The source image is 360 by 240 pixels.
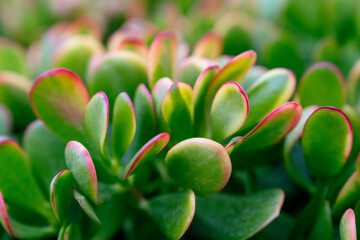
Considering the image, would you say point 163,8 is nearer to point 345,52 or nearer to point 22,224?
point 345,52

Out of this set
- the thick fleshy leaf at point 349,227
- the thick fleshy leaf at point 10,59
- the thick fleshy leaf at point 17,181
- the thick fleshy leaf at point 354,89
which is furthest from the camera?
the thick fleshy leaf at point 10,59

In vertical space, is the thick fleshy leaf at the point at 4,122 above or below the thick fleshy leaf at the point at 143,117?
below

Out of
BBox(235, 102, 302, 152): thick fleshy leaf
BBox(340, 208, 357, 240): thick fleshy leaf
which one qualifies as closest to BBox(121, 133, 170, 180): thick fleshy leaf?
BBox(235, 102, 302, 152): thick fleshy leaf

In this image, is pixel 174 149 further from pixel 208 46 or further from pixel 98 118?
pixel 208 46

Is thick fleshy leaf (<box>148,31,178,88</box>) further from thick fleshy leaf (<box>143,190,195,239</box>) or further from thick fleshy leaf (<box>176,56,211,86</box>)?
thick fleshy leaf (<box>143,190,195,239</box>)

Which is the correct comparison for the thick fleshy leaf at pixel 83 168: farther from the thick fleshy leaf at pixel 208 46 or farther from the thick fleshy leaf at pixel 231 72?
the thick fleshy leaf at pixel 208 46

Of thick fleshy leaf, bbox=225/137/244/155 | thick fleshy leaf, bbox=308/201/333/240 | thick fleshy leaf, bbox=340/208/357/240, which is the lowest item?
thick fleshy leaf, bbox=308/201/333/240

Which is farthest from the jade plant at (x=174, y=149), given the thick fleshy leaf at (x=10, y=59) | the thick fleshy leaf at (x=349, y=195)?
the thick fleshy leaf at (x=10, y=59)
